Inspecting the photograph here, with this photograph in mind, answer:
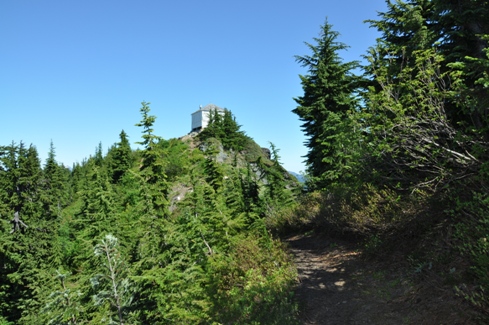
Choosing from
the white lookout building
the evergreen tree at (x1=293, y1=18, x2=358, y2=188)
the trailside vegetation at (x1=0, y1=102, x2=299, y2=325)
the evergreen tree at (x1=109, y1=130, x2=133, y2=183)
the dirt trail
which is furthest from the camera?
the white lookout building

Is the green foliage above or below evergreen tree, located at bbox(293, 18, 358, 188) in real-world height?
above

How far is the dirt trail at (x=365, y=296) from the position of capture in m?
5.49

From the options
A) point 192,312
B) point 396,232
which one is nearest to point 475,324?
point 396,232

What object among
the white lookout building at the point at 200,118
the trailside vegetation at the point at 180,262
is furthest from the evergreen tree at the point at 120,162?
the white lookout building at the point at 200,118

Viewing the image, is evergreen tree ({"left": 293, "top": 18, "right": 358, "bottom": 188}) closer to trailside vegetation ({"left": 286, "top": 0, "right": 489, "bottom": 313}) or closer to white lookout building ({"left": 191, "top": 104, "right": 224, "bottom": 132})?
trailside vegetation ({"left": 286, "top": 0, "right": 489, "bottom": 313})

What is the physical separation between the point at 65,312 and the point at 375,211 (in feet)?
43.9

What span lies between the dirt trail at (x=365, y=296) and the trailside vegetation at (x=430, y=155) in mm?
486

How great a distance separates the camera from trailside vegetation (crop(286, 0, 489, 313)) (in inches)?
218

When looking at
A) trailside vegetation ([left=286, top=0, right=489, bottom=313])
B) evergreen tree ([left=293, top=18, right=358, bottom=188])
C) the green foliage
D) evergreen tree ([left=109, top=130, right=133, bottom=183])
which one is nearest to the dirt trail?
trailside vegetation ([left=286, top=0, right=489, bottom=313])

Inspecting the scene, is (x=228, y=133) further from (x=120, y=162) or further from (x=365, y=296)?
(x=365, y=296)

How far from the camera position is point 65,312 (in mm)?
13133

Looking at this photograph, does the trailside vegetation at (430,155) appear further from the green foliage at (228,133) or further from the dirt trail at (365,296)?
the green foliage at (228,133)

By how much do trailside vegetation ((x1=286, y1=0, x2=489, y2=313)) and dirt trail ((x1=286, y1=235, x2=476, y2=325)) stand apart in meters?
0.49

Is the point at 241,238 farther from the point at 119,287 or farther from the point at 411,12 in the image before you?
the point at 411,12
